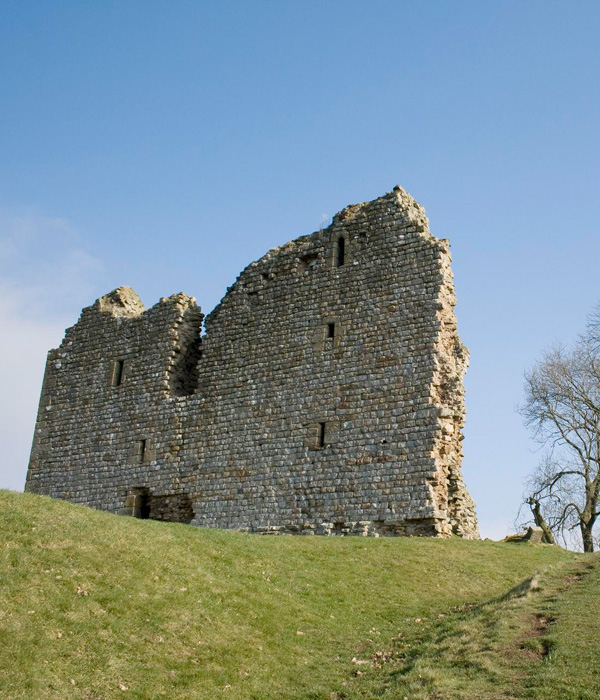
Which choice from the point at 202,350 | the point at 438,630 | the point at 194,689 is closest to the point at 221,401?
the point at 202,350

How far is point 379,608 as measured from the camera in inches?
529

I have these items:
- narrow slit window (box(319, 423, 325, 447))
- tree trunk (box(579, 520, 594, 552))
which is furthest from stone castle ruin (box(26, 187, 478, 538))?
tree trunk (box(579, 520, 594, 552))

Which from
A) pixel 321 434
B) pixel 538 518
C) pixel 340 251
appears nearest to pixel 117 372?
pixel 321 434

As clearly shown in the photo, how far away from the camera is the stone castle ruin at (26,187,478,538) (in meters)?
18.7

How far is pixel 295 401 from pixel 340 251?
158 inches

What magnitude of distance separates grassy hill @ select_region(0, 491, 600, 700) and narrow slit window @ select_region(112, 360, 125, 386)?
34.2 feet

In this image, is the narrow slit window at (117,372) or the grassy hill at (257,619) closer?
the grassy hill at (257,619)

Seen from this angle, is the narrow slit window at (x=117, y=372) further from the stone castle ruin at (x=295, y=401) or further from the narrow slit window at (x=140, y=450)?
the narrow slit window at (x=140, y=450)

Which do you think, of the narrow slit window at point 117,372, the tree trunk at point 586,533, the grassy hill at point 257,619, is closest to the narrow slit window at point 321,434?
the grassy hill at point 257,619

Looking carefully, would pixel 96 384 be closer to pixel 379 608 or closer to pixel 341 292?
pixel 341 292

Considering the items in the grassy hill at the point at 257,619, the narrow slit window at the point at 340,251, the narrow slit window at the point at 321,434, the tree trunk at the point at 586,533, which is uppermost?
the narrow slit window at the point at 340,251

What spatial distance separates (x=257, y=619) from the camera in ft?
38.7

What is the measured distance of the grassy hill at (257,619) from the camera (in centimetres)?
930

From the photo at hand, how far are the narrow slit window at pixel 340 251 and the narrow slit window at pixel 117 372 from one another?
25.6ft
